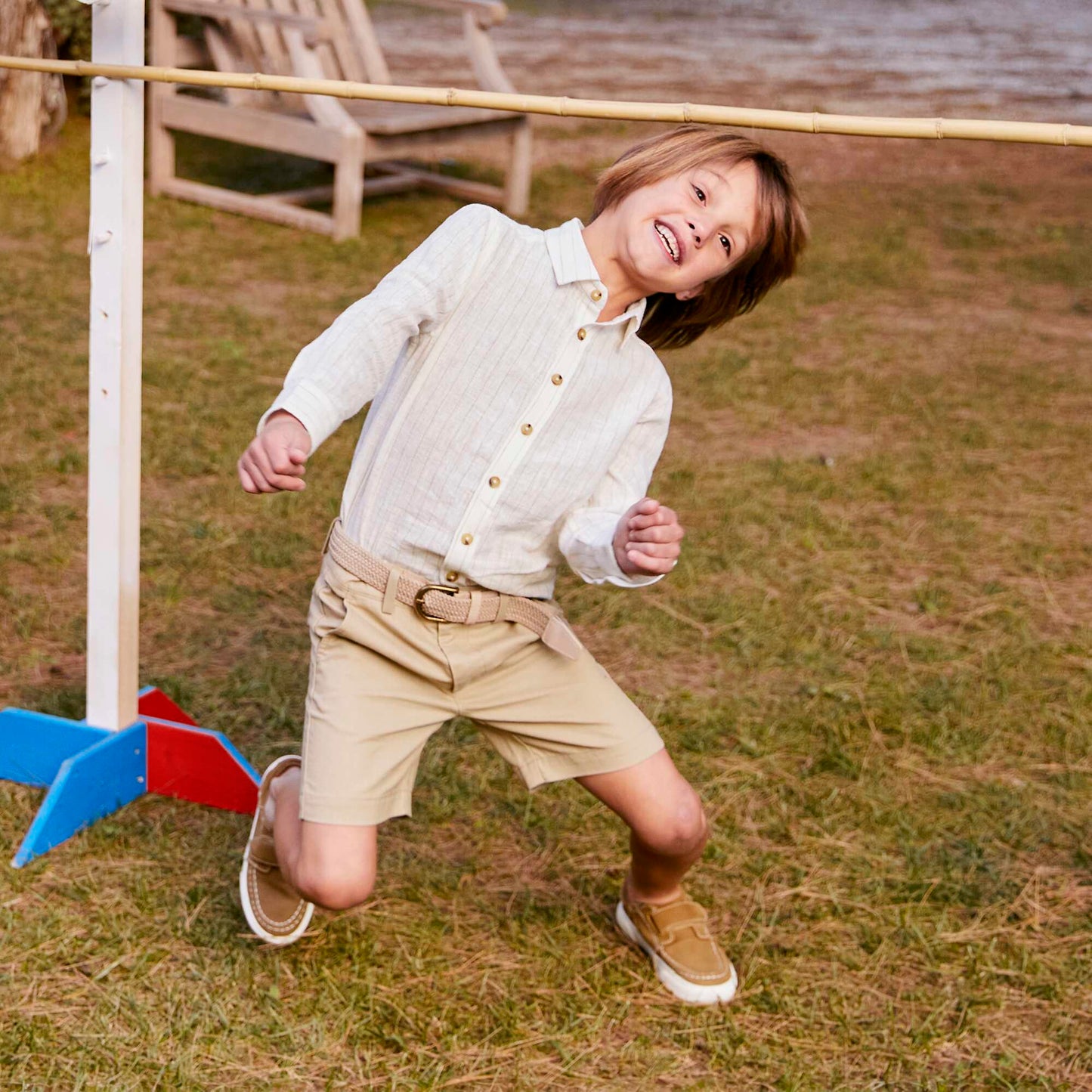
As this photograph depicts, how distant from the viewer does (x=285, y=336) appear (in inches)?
230

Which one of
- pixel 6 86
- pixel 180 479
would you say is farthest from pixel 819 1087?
pixel 6 86

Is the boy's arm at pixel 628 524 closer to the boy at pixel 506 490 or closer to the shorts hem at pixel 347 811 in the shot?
the boy at pixel 506 490

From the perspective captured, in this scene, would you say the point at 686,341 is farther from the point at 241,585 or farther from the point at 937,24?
the point at 937,24

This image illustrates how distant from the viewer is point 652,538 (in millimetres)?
2072

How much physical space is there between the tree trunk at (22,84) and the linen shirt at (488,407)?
6.33 metres

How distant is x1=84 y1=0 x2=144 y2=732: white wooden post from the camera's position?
2307mm

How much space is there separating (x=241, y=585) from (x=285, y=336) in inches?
91.3

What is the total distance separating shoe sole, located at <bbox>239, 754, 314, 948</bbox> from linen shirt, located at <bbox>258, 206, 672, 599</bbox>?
47 cm

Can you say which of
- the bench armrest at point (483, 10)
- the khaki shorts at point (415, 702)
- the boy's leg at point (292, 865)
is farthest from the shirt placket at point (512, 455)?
the bench armrest at point (483, 10)

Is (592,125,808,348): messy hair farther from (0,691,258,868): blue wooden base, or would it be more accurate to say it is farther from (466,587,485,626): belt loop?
(0,691,258,868): blue wooden base

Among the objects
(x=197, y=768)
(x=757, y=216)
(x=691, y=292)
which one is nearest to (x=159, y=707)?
(x=197, y=768)

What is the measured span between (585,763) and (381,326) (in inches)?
30.0

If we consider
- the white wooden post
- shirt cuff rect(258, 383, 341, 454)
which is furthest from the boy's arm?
the white wooden post

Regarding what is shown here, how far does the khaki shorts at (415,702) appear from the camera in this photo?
2.19 metres
